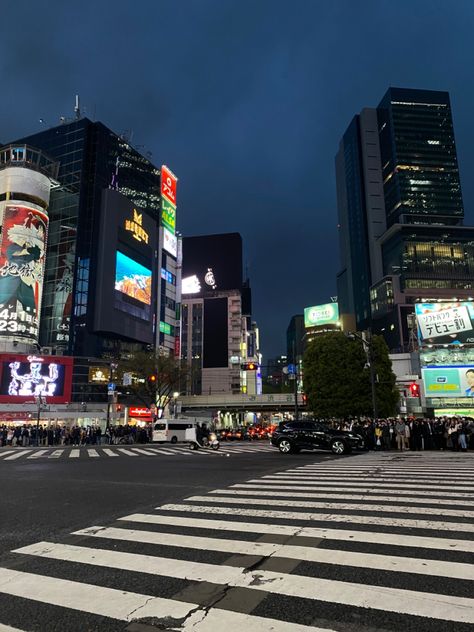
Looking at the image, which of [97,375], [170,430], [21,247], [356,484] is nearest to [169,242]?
[21,247]

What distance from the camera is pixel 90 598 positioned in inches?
157

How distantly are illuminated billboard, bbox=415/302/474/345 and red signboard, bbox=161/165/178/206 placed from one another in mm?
58997

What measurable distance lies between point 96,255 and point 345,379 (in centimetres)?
4623

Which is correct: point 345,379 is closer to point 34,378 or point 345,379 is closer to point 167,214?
point 34,378

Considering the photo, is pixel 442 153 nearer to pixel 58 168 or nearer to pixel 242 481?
pixel 58 168

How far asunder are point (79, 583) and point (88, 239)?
7202 cm

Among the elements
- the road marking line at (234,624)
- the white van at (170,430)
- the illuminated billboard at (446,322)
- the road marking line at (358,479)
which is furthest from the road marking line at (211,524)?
the illuminated billboard at (446,322)

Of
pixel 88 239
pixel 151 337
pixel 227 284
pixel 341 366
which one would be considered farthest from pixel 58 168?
pixel 341 366

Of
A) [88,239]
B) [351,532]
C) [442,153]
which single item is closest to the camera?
[351,532]

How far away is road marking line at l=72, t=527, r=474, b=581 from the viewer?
4582mm

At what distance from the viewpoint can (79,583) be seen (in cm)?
438

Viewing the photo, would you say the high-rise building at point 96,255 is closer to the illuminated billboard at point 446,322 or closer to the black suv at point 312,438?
the illuminated billboard at point 446,322

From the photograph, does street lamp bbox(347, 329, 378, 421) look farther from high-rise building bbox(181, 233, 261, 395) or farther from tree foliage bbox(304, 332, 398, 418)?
high-rise building bbox(181, 233, 261, 395)

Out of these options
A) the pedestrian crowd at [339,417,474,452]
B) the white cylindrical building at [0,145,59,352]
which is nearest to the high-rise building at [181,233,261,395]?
the white cylindrical building at [0,145,59,352]
